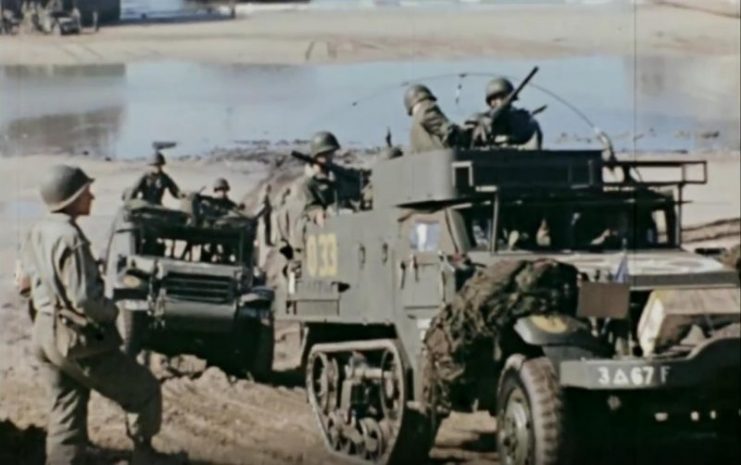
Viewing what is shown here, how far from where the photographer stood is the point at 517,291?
954cm

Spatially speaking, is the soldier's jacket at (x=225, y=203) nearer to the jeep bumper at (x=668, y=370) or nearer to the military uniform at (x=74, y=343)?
the military uniform at (x=74, y=343)

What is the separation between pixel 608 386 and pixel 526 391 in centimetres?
39

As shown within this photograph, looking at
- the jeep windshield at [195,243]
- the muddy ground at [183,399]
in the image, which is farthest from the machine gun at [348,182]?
the jeep windshield at [195,243]

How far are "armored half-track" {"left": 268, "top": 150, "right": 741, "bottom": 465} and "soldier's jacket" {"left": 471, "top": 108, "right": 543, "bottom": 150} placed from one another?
0.36 feet

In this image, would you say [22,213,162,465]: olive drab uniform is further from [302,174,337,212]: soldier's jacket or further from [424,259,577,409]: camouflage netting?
[424,259,577,409]: camouflage netting

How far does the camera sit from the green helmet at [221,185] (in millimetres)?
10422

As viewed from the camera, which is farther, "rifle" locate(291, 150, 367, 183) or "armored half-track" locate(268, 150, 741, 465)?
"rifle" locate(291, 150, 367, 183)

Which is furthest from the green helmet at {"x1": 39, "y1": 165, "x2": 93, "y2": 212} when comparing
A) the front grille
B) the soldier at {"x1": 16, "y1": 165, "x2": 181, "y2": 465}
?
the front grille

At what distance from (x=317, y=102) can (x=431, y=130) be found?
59cm

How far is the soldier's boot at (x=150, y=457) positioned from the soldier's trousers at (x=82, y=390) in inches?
2.5

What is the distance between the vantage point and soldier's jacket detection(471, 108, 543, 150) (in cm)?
991

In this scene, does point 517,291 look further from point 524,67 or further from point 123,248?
point 123,248

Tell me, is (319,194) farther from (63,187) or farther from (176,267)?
(63,187)

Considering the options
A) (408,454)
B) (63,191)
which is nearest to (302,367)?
(408,454)
